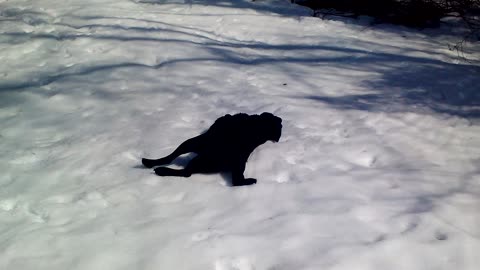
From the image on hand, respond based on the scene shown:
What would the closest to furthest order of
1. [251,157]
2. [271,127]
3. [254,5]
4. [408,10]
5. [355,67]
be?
[251,157] < [271,127] < [355,67] < [408,10] < [254,5]

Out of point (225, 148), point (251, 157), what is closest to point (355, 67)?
point (251, 157)

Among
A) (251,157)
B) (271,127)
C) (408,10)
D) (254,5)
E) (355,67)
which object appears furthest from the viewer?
(254,5)

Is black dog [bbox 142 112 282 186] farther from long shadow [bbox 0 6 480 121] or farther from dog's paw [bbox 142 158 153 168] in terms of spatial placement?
long shadow [bbox 0 6 480 121]

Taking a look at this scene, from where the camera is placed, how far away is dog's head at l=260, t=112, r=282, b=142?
A: 127 inches

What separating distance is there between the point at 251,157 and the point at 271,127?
0.39 meters

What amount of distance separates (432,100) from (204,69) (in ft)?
10.5

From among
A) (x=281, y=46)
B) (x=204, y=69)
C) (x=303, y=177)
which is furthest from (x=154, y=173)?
(x=281, y=46)

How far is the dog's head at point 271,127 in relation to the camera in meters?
3.23

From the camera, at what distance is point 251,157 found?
10.2 feet

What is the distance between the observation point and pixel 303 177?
9.09 ft

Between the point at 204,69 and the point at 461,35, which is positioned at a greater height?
the point at 461,35

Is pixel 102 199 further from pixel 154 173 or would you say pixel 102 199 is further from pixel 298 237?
pixel 298 237

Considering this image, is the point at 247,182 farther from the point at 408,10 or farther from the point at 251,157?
the point at 408,10

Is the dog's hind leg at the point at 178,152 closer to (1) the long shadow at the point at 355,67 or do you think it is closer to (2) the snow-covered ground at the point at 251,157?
(2) the snow-covered ground at the point at 251,157
